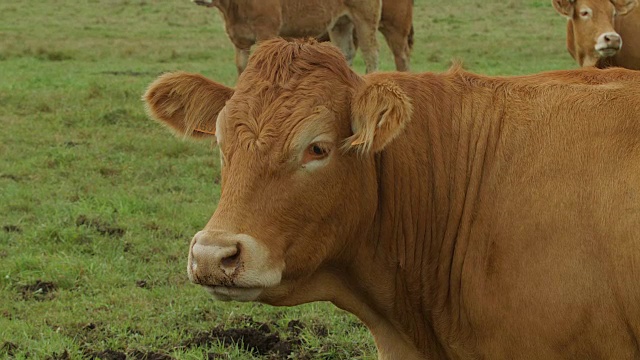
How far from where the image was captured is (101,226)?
762 centimetres

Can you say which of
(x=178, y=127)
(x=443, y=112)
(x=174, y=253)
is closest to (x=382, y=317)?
(x=443, y=112)

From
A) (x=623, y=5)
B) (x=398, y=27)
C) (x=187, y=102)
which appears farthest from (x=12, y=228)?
(x=398, y=27)

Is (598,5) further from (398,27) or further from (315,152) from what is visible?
(315,152)

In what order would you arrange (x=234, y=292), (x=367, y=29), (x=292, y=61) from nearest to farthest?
1. (x=234, y=292)
2. (x=292, y=61)
3. (x=367, y=29)

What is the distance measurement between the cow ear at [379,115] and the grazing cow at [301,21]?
9041mm

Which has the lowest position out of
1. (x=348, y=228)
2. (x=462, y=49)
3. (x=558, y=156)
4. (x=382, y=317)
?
(x=462, y=49)

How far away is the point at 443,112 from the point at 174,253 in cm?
347

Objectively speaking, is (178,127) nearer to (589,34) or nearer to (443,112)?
(443,112)

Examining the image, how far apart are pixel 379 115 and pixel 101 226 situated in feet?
14.6

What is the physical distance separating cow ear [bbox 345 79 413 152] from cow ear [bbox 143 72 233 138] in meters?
0.71

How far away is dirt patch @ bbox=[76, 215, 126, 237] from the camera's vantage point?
754 centimetres

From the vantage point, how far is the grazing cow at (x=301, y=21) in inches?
523

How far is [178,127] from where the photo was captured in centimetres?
436

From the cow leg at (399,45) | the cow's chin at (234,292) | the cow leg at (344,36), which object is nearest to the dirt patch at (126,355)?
the cow's chin at (234,292)
